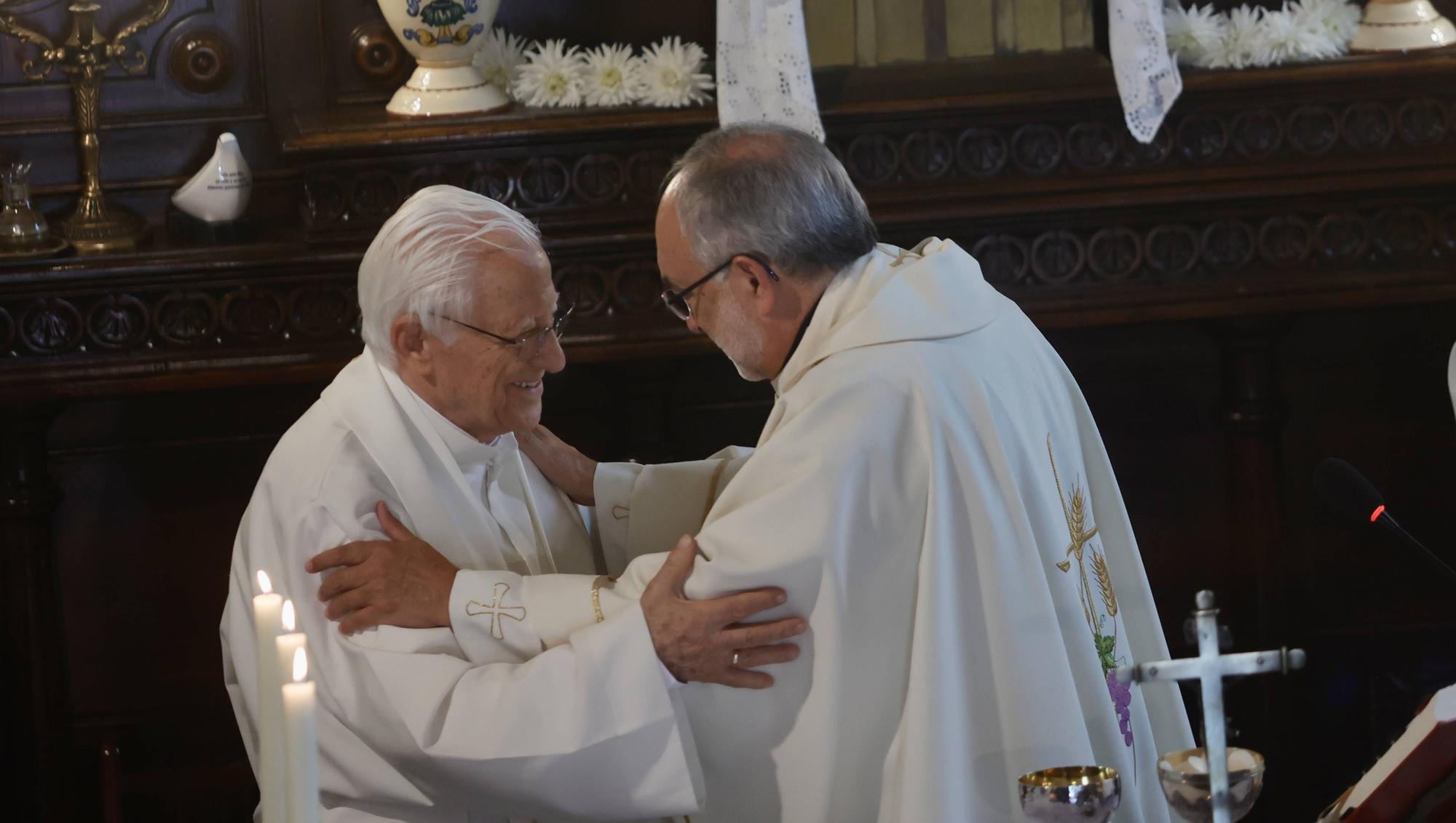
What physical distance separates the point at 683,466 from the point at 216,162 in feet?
5.83

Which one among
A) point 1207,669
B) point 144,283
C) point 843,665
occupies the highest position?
point 144,283

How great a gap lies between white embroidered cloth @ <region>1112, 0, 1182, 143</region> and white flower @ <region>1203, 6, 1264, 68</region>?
0.26 m

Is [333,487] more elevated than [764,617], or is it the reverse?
[333,487]

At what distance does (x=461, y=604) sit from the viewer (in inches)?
115

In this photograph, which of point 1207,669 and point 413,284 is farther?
point 413,284

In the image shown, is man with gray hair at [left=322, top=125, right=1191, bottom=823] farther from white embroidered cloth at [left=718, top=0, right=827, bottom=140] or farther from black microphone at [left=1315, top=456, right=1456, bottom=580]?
white embroidered cloth at [left=718, top=0, right=827, bottom=140]

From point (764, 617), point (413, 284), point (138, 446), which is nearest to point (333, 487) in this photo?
point (413, 284)

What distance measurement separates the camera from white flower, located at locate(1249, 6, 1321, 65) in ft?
15.4

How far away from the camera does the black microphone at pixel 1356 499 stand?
2.26 meters

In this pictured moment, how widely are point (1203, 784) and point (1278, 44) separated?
3.26 metres

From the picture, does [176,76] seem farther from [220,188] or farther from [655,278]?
[655,278]

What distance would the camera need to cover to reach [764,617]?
2801mm

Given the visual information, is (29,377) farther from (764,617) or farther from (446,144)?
(764,617)

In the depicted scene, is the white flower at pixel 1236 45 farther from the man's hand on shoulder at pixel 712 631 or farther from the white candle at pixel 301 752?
the white candle at pixel 301 752
